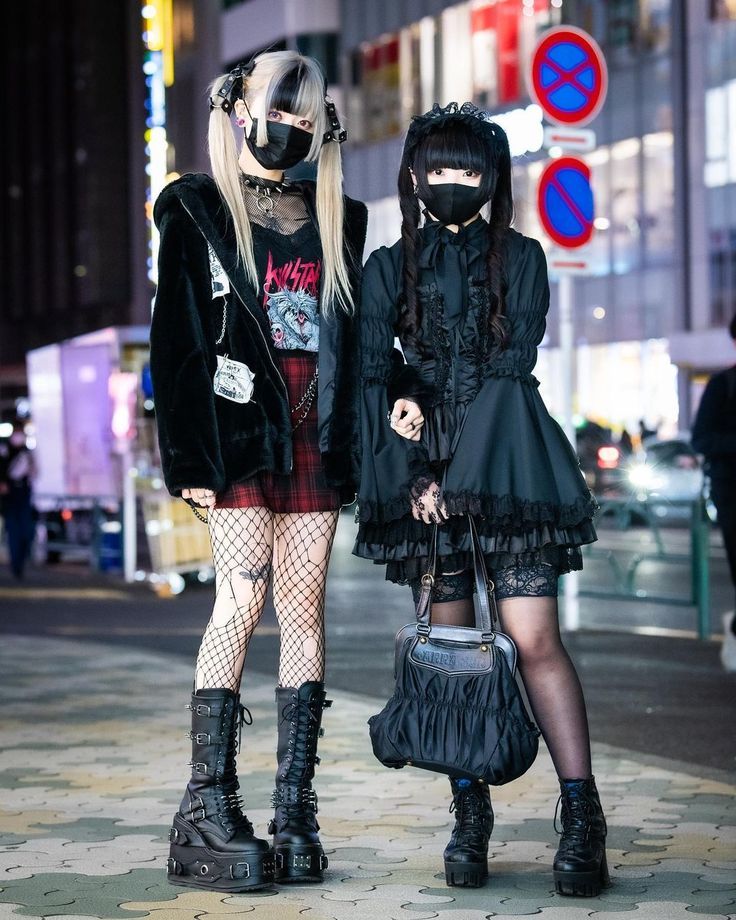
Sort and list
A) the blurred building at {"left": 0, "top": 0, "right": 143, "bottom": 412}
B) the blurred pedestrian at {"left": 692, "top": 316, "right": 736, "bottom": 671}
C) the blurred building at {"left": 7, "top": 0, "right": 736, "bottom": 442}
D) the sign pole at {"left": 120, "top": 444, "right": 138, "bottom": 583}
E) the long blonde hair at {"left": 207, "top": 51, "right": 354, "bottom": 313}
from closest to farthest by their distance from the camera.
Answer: the long blonde hair at {"left": 207, "top": 51, "right": 354, "bottom": 313}
the blurred pedestrian at {"left": 692, "top": 316, "right": 736, "bottom": 671}
the sign pole at {"left": 120, "top": 444, "right": 138, "bottom": 583}
the blurred building at {"left": 7, "top": 0, "right": 736, "bottom": 442}
the blurred building at {"left": 0, "top": 0, "right": 143, "bottom": 412}

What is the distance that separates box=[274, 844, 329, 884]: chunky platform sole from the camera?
13.9ft

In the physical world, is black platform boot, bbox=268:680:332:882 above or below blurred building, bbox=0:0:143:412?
below

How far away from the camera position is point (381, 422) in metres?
4.19

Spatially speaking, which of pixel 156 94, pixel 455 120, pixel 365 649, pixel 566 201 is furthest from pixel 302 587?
pixel 156 94

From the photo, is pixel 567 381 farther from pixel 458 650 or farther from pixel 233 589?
pixel 458 650

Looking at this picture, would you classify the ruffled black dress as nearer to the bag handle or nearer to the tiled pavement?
the bag handle

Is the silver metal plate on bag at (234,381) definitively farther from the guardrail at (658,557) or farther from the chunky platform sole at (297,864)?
the guardrail at (658,557)

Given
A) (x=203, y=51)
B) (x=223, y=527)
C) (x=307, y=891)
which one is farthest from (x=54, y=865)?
(x=203, y=51)

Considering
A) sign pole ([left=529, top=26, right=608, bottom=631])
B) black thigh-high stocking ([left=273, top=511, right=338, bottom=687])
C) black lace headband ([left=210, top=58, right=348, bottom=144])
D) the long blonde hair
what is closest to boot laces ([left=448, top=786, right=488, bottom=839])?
black thigh-high stocking ([left=273, top=511, right=338, bottom=687])

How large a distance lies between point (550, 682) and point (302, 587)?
2.27ft

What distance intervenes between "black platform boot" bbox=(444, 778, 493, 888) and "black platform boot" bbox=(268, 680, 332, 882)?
0.34 m

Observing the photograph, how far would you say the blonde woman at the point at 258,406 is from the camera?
4.20 m

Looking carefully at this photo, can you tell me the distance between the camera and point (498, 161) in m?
4.27

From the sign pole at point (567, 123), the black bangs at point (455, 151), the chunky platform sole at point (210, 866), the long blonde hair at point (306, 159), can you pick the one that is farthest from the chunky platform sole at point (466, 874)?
the sign pole at point (567, 123)
